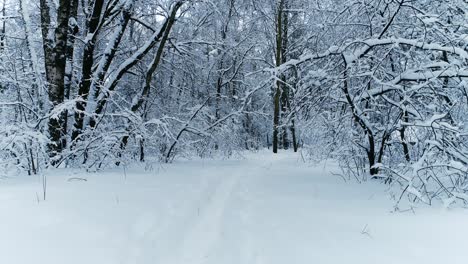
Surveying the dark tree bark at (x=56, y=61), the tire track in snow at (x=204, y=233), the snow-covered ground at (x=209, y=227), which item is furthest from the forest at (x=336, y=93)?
the tire track in snow at (x=204, y=233)

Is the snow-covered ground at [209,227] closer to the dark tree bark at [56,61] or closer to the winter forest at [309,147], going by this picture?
the winter forest at [309,147]

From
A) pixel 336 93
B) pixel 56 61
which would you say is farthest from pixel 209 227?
pixel 56 61

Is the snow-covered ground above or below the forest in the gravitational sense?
below

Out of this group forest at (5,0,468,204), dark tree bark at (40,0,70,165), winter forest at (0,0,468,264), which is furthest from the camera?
dark tree bark at (40,0,70,165)

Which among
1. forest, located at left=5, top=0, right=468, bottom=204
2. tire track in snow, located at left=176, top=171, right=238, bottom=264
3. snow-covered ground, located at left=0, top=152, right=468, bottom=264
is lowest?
tire track in snow, located at left=176, top=171, right=238, bottom=264

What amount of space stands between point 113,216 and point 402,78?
446 centimetres

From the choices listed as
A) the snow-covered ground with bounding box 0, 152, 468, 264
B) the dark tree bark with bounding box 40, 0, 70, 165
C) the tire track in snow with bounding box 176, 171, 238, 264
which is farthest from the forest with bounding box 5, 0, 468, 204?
the tire track in snow with bounding box 176, 171, 238, 264

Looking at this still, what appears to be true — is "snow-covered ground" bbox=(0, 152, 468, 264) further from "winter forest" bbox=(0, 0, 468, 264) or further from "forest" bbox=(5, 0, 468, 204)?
"forest" bbox=(5, 0, 468, 204)

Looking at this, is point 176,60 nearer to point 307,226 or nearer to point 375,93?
point 375,93

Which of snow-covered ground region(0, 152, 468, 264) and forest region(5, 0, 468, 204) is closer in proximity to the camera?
snow-covered ground region(0, 152, 468, 264)

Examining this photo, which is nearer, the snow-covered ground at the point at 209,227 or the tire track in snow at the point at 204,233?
the snow-covered ground at the point at 209,227

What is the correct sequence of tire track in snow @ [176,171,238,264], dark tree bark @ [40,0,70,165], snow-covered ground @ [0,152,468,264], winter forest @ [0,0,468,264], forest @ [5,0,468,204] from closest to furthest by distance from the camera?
snow-covered ground @ [0,152,468,264] < tire track in snow @ [176,171,238,264] < winter forest @ [0,0,468,264] < forest @ [5,0,468,204] < dark tree bark @ [40,0,70,165]

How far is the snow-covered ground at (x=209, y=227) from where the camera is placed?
2.85 meters

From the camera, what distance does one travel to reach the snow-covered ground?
9.36 feet
